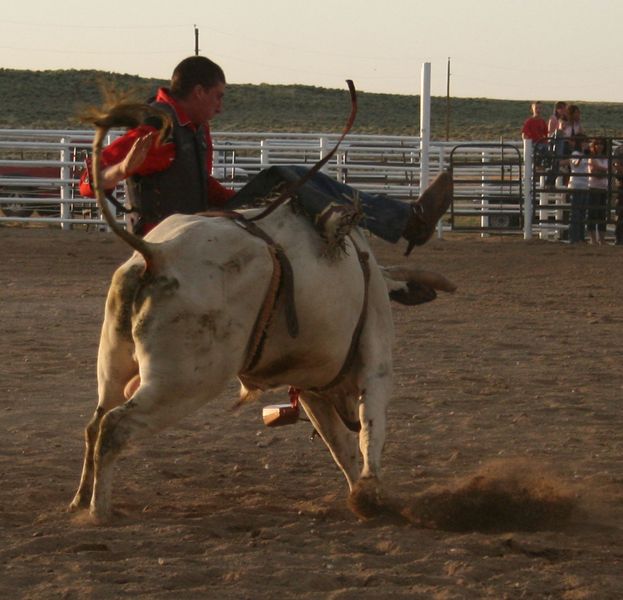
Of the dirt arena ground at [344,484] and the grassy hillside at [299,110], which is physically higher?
the grassy hillside at [299,110]

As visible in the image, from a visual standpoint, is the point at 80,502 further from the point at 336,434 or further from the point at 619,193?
the point at 619,193

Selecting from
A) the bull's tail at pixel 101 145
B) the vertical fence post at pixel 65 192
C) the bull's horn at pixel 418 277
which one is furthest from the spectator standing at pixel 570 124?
the bull's tail at pixel 101 145

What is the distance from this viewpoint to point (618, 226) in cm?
1714

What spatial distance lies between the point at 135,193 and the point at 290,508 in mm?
1353

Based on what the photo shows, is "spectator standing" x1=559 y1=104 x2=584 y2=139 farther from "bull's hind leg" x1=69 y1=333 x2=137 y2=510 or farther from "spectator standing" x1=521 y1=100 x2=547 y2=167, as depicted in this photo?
"bull's hind leg" x1=69 y1=333 x2=137 y2=510

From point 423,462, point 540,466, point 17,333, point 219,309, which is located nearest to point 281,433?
point 423,462

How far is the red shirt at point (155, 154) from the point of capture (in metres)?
5.09

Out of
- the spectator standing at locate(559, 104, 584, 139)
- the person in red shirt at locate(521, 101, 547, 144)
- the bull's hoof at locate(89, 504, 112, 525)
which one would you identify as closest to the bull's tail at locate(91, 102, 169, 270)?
the bull's hoof at locate(89, 504, 112, 525)

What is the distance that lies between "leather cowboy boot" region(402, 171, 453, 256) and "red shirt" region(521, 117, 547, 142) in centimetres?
1237

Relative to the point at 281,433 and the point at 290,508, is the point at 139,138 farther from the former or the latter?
the point at 281,433

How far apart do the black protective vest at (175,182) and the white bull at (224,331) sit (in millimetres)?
416

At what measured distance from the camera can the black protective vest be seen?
5.29m

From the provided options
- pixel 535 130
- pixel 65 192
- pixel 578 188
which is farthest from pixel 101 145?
pixel 65 192

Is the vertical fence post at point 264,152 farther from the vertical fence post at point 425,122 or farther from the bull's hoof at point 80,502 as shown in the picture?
the bull's hoof at point 80,502
